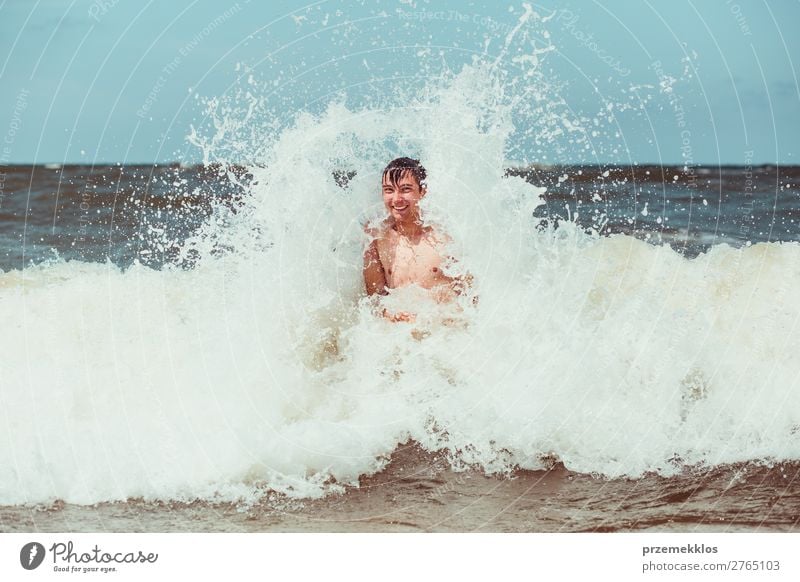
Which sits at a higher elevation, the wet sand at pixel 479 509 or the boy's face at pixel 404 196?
the boy's face at pixel 404 196

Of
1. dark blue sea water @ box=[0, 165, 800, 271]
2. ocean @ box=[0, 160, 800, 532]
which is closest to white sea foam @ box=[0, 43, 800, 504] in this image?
ocean @ box=[0, 160, 800, 532]

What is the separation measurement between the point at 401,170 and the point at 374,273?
366mm

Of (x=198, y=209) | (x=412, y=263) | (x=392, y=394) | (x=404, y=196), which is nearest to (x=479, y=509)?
(x=392, y=394)

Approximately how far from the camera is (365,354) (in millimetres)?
2590

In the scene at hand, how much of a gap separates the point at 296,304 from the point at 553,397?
93 centimetres

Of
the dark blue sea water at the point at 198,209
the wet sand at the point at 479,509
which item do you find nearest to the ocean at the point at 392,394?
the wet sand at the point at 479,509

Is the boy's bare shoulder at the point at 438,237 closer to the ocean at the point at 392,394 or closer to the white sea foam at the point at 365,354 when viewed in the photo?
the white sea foam at the point at 365,354

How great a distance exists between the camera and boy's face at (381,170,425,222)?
8.68 ft

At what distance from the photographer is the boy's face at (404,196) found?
8.68 feet

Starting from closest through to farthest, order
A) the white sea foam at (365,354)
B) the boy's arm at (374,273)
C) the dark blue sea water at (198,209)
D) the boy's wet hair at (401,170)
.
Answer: the white sea foam at (365,354) → the boy's wet hair at (401,170) → the boy's arm at (374,273) → the dark blue sea water at (198,209)

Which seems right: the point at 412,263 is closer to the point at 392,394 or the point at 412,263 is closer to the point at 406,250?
the point at 406,250
